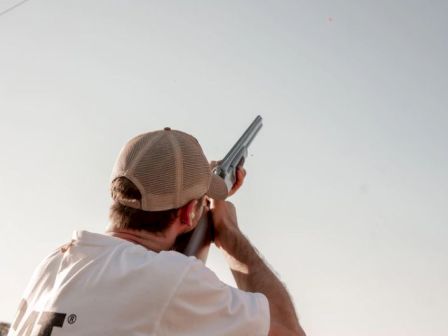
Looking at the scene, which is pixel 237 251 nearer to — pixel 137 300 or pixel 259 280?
pixel 259 280

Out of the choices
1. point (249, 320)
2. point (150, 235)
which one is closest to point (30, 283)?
point (150, 235)

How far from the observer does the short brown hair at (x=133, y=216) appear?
332cm

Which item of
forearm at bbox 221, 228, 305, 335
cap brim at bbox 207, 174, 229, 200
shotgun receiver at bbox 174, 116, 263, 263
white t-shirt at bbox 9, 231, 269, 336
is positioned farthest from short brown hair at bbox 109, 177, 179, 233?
cap brim at bbox 207, 174, 229, 200

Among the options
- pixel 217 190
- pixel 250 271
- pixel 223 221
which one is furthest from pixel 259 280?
pixel 217 190

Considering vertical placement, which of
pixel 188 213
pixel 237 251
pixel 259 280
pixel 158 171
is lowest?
pixel 259 280

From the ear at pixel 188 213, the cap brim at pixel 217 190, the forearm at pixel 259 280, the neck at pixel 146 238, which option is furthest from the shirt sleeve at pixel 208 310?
the cap brim at pixel 217 190

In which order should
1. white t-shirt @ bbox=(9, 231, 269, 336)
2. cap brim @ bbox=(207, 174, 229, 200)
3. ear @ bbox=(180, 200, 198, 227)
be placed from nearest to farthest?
white t-shirt @ bbox=(9, 231, 269, 336), ear @ bbox=(180, 200, 198, 227), cap brim @ bbox=(207, 174, 229, 200)

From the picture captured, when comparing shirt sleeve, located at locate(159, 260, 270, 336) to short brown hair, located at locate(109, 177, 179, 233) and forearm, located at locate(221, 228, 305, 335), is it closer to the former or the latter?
forearm, located at locate(221, 228, 305, 335)

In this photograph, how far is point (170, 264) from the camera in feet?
9.68

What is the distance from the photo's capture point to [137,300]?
2873mm

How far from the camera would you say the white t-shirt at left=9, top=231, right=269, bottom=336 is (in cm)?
285

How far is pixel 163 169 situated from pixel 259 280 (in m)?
0.82

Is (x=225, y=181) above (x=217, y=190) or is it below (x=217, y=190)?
above

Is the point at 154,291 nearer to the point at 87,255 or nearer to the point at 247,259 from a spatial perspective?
the point at 87,255
